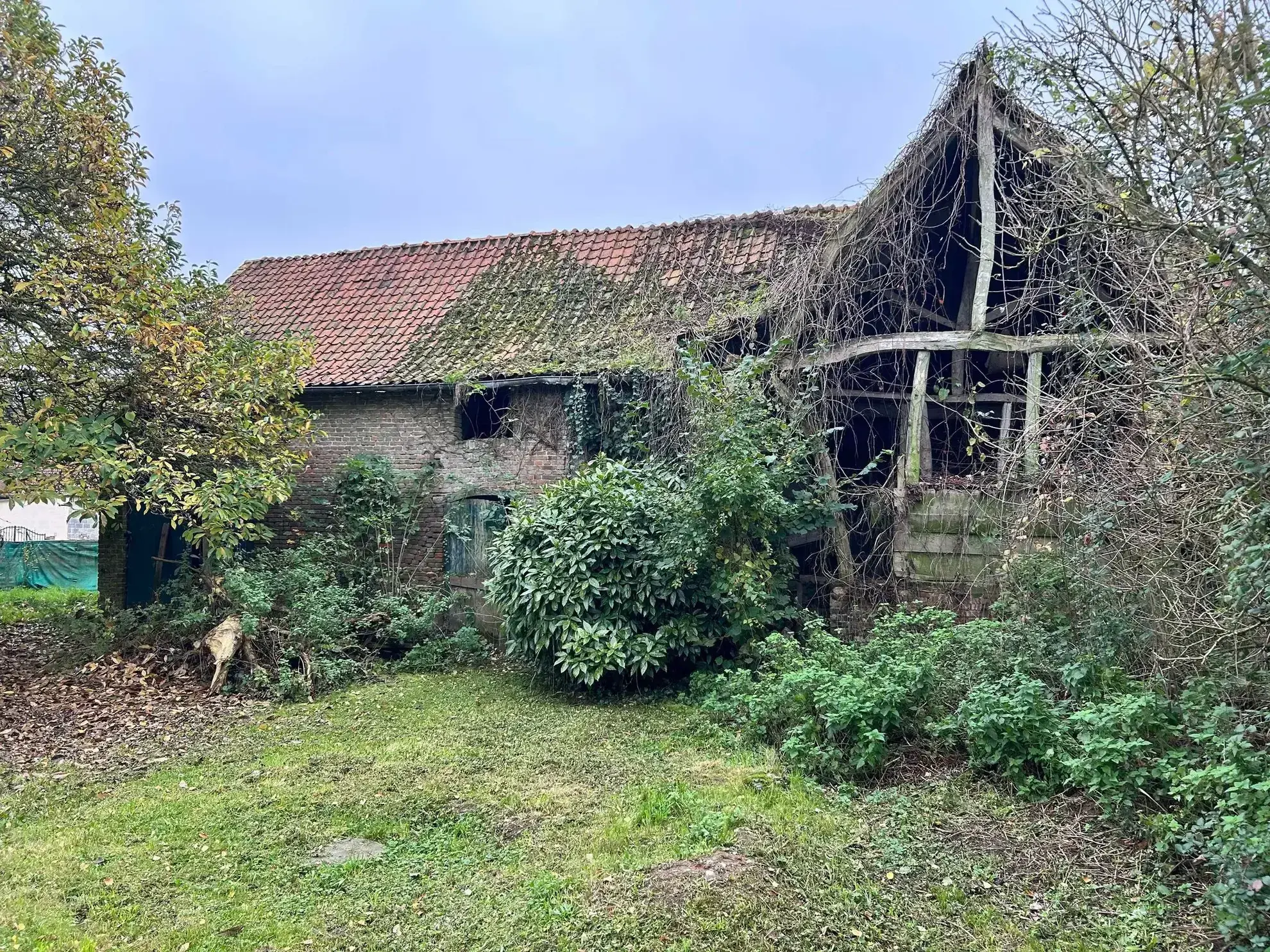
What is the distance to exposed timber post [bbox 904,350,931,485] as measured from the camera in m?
9.16

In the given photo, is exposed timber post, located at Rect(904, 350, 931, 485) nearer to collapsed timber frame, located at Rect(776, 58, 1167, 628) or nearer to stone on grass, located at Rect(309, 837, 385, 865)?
collapsed timber frame, located at Rect(776, 58, 1167, 628)

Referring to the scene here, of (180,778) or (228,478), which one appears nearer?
(180,778)

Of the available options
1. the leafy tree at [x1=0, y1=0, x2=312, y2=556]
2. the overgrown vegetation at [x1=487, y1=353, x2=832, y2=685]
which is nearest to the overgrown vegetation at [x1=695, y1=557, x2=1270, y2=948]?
the overgrown vegetation at [x1=487, y1=353, x2=832, y2=685]

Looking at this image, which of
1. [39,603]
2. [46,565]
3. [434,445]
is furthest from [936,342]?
[46,565]

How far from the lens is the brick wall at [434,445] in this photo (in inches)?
458

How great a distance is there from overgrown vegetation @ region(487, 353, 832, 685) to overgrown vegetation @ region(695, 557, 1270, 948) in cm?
83

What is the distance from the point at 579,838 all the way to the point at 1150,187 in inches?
214

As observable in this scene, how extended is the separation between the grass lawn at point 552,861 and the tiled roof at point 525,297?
605 centimetres

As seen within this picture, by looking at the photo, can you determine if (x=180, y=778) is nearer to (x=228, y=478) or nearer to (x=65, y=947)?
(x=65, y=947)

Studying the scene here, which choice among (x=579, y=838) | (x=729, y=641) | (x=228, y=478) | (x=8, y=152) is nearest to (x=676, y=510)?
(x=729, y=641)

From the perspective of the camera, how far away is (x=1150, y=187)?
502cm

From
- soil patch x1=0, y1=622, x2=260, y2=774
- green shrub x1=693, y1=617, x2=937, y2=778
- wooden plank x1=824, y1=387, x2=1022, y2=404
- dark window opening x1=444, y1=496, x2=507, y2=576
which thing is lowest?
soil patch x1=0, y1=622, x2=260, y2=774

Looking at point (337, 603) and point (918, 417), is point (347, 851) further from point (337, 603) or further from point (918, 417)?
point (918, 417)

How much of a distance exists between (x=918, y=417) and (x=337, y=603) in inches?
302
